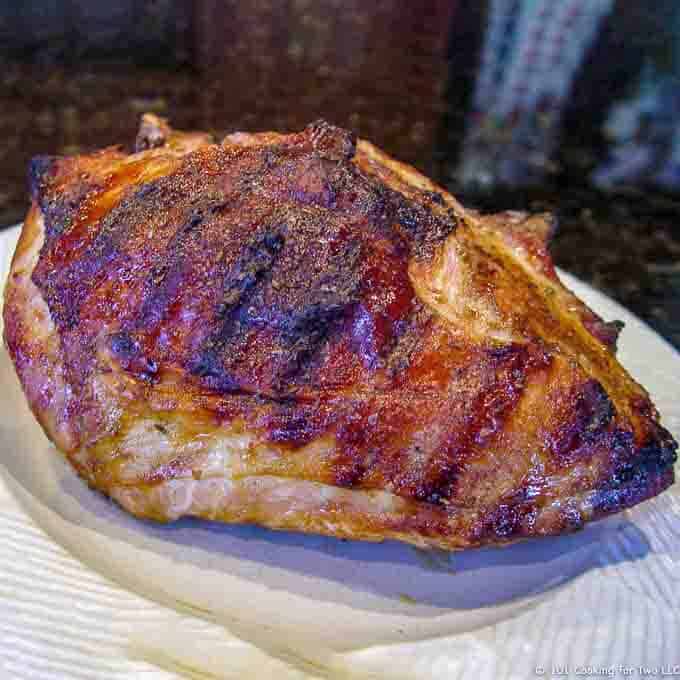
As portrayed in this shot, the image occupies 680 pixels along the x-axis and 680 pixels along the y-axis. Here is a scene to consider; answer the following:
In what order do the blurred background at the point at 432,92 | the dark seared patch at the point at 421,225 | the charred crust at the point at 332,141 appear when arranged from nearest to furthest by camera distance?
1. the dark seared patch at the point at 421,225
2. the charred crust at the point at 332,141
3. the blurred background at the point at 432,92

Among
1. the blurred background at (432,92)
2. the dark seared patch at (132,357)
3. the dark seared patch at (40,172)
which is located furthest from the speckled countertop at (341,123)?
the dark seared patch at (132,357)

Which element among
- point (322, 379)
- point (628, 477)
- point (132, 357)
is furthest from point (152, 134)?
point (628, 477)

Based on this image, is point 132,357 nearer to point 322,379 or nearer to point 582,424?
point 322,379

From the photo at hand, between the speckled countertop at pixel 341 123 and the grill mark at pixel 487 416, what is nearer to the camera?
the grill mark at pixel 487 416

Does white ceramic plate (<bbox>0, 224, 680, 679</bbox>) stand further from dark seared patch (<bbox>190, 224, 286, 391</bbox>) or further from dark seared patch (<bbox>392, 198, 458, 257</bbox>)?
dark seared patch (<bbox>392, 198, 458, 257</bbox>)

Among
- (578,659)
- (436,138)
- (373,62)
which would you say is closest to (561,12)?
(373,62)

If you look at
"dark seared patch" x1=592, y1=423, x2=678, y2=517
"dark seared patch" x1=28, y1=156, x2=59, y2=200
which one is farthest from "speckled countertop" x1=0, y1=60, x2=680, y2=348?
"dark seared patch" x1=592, y1=423, x2=678, y2=517

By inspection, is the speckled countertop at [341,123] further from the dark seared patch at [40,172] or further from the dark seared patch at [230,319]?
the dark seared patch at [230,319]

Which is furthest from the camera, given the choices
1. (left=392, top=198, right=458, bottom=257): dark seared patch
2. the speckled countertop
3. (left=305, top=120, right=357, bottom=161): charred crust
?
the speckled countertop

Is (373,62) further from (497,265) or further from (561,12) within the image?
(497,265)
